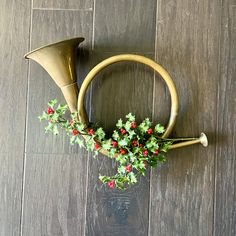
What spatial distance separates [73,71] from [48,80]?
0.32 feet

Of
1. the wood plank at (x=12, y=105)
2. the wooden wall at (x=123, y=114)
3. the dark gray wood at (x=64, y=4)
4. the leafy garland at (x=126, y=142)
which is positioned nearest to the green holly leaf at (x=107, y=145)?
the leafy garland at (x=126, y=142)

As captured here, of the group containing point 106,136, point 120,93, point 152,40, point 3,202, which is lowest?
point 3,202

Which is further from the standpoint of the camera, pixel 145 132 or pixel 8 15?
pixel 8 15

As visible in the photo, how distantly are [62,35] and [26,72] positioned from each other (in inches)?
5.6

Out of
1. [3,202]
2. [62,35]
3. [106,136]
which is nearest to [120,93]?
[106,136]

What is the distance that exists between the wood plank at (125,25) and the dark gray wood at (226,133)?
0.66ft

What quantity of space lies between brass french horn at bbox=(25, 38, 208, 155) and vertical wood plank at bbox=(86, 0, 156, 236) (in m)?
0.07

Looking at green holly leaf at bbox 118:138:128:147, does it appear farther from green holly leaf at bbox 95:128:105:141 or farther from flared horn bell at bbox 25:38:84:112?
flared horn bell at bbox 25:38:84:112

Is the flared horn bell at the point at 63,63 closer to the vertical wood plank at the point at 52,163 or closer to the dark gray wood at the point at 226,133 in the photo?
the vertical wood plank at the point at 52,163

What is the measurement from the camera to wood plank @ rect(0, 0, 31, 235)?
852mm

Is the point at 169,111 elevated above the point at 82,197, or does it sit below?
above

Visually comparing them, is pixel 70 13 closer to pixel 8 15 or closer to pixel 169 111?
pixel 8 15

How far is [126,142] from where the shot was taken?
0.74 metres

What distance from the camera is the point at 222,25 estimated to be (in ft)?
2.77
